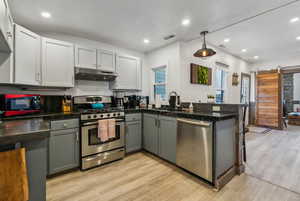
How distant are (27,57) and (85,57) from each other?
0.95 meters

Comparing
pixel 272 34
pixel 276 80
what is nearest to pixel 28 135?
pixel 272 34

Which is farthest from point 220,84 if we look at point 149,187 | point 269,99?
point 149,187

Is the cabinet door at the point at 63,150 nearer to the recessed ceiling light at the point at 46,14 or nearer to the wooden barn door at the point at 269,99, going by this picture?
the recessed ceiling light at the point at 46,14

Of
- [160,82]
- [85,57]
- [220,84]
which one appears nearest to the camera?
[85,57]

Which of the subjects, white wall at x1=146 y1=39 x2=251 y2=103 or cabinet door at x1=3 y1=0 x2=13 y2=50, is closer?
cabinet door at x1=3 y1=0 x2=13 y2=50

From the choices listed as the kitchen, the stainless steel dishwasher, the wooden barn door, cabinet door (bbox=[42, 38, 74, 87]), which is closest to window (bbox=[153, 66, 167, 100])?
the kitchen

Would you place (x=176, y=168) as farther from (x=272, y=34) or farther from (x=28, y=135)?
(x=272, y=34)

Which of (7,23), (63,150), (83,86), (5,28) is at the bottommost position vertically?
(63,150)

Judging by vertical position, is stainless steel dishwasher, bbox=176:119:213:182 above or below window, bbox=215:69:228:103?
below

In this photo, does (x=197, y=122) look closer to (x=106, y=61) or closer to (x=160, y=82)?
(x=160, y=82)

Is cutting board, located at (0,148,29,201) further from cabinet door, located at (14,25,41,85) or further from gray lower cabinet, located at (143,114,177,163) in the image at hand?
gray lower cabinet, located at (143,114,177,163)

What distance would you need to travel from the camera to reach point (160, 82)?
3.99 meters

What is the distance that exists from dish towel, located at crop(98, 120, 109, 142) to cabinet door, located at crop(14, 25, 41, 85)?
1303mm

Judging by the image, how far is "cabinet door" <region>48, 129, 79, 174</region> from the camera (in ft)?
7.18
